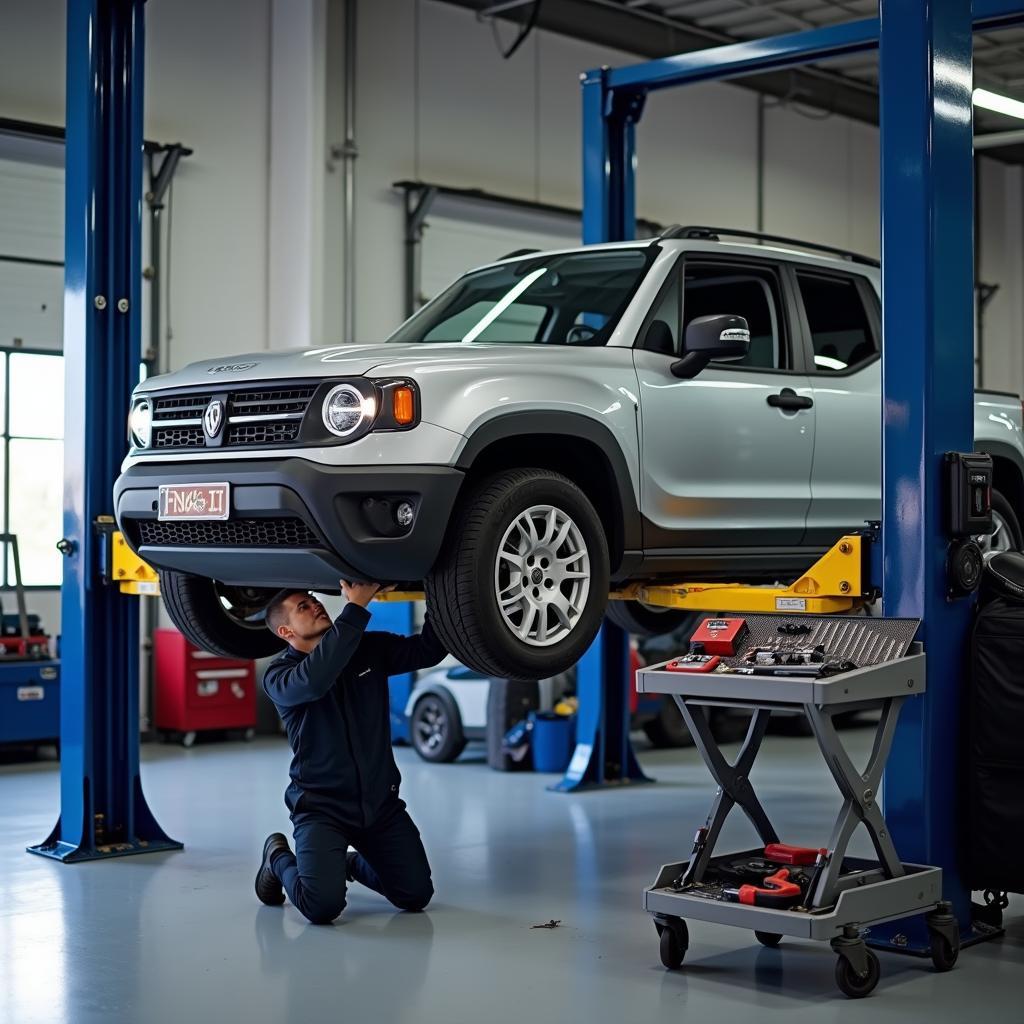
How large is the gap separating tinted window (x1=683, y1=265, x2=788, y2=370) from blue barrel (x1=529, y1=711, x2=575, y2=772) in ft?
10.7

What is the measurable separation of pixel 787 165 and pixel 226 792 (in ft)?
32.2

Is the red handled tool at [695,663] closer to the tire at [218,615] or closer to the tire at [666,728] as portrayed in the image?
the tire at [218,615]

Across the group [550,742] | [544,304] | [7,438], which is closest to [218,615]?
[544,304]

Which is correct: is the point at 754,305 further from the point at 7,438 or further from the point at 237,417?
the point at 7,438

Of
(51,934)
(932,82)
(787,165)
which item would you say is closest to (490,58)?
(787,165)

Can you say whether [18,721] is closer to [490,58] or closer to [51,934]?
[51,934]

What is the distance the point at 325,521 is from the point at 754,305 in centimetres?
250

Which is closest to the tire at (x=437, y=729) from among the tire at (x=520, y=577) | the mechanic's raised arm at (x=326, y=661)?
the mechanic's raised arm at (x=326, y=661)

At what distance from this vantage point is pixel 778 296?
6156mm

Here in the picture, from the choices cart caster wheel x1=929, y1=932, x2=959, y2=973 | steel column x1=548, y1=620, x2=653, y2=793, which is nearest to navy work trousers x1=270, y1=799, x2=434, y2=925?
cart caster wheel x1=929, y1=932, x2=959, y2=973

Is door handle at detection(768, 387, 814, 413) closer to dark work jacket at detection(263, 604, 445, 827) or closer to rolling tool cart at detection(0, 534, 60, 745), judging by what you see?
dark work jacket at detection(263, 604, 445, 827)

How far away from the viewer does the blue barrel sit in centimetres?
869

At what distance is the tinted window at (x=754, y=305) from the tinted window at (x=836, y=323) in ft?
0.54

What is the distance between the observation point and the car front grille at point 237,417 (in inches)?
181
